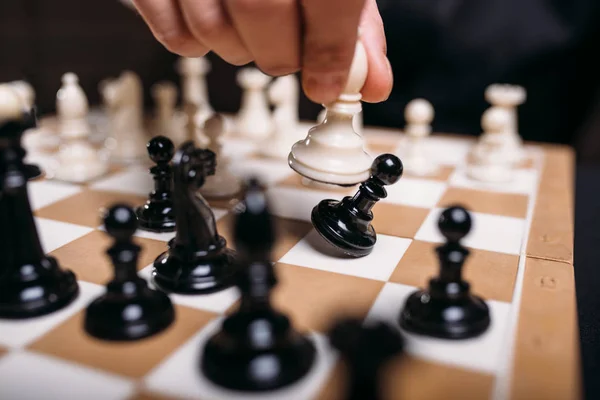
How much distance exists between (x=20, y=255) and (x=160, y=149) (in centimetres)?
33

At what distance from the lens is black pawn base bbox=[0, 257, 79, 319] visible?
74cm

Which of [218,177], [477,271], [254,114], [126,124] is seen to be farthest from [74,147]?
[477,271]

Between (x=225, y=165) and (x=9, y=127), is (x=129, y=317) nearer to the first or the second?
(x=9, y=127)

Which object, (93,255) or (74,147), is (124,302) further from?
(74,147)

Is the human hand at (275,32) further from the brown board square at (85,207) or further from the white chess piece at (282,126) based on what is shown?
the white chess piece at (282,126)

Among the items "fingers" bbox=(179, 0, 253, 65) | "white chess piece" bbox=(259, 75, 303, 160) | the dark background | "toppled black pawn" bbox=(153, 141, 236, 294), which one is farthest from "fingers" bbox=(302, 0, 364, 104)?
the dark background

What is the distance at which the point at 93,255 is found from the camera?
957 millimetres

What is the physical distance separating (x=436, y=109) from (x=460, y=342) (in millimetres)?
1657

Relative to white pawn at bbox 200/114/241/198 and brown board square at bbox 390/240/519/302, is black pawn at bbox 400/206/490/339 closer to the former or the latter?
brown board square at bbox 390/240/519/302

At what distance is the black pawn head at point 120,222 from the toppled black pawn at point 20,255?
0.46ft

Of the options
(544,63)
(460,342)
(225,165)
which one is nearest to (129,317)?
(460,342)

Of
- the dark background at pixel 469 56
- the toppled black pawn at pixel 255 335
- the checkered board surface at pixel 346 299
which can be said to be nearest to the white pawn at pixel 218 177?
the checkered board surface at pixel 346 299

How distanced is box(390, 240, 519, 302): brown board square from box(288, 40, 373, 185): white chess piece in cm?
18

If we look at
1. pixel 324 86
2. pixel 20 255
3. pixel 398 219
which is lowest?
pixel 398 219
